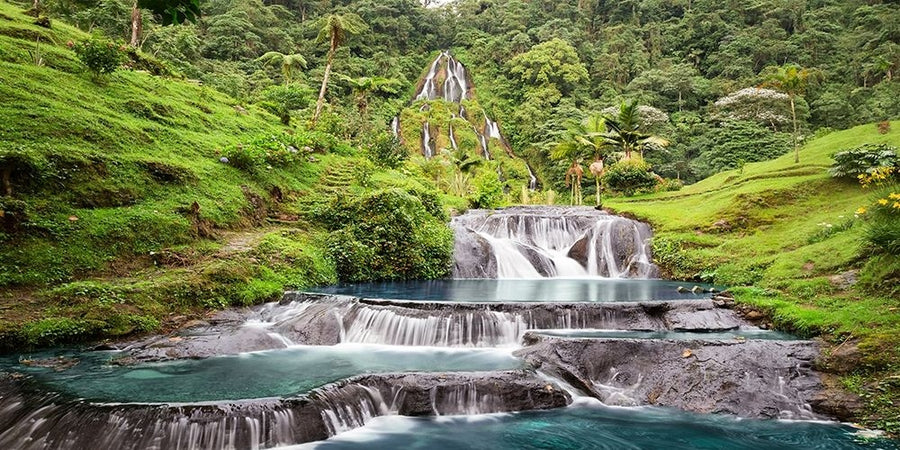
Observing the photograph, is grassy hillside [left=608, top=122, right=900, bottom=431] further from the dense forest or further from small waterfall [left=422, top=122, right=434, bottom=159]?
small waterfall [left=422, top=122, right=434, bottom=159]

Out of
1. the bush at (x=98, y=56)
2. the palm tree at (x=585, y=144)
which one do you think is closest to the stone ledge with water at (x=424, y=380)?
the bush at (x=98, y=56)

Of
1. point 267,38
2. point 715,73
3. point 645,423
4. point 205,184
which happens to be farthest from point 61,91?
point 715,73

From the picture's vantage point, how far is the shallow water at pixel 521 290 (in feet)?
38.3

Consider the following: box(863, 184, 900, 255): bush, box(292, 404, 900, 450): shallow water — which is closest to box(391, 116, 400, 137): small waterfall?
box(863, 184, 900, 255): bush

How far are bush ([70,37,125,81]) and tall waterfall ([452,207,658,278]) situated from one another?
12715 mm

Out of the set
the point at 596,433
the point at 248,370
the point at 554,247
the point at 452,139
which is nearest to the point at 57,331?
the point at 248,370

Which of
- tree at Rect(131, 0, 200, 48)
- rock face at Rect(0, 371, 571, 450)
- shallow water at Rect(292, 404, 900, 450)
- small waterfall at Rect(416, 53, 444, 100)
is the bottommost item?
shallow water at Rect(292, 404, 900, 450)

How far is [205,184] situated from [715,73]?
51.5m

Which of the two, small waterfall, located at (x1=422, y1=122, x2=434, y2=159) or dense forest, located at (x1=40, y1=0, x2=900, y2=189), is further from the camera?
small waterfall, located at (x1=422, y1=122, x2=434, y2=159)

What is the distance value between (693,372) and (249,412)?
6.08m

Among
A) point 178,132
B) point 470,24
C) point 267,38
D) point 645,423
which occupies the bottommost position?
point 645,423

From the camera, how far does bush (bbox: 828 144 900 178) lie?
51.9 ft

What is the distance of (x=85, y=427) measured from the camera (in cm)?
500

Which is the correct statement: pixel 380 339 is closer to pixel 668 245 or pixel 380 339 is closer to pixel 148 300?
pixel 148 300
